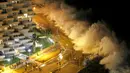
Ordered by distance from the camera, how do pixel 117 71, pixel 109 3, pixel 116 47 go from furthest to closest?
pixel 109 3, pixel 116 47, pixel 117 71

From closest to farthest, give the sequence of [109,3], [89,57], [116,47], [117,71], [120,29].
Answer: [117,71], [89,57], [116,47], [120,29], [109,3]

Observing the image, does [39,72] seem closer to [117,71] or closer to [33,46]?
[33,46]

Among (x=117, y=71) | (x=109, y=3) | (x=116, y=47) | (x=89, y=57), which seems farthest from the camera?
(x=109, y=3)

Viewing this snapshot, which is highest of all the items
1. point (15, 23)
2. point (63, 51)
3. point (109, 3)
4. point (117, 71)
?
point (109, 3)

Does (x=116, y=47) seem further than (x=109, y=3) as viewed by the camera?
No

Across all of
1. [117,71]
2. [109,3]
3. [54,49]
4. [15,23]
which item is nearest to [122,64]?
[117,71]

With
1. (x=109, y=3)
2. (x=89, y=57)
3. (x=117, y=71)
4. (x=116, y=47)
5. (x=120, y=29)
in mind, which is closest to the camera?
(x=117, y=71)

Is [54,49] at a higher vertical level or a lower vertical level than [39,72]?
higher

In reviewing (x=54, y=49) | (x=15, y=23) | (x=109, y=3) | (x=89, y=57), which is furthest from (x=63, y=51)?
(x=109, y=3)

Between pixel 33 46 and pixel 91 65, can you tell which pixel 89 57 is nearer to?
pixel 91 65
